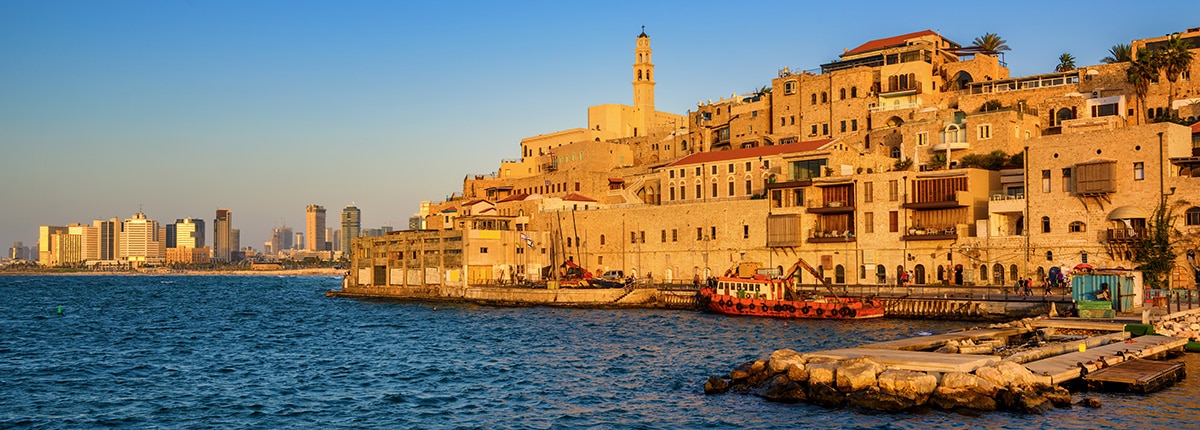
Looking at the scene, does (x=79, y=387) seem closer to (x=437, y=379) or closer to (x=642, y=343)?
(x=437, y=379)

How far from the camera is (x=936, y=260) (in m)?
59.9

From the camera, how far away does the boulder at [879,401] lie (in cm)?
2514

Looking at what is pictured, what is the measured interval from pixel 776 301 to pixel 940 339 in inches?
807

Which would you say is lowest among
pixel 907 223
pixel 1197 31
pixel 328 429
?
pixel 328 429

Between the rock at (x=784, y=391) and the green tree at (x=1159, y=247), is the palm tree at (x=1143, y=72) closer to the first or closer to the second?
the green tree at (x=1159, y=247)

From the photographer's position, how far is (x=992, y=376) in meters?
25.6

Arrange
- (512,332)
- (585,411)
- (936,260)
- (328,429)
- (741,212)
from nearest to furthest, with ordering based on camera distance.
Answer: (328,429) < (585,411) < (512,332) < (936,260) < (741,212)

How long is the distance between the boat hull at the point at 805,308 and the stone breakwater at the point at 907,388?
78.5 ft

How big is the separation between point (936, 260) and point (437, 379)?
3601cm

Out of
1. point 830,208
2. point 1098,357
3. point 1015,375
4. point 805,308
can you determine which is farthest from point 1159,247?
point 1015,375

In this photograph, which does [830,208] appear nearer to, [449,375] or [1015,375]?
[449,375]

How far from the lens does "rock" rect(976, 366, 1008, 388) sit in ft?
83.6

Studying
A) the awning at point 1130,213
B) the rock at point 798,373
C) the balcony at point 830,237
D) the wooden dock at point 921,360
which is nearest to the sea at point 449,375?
the rock at point 798,373

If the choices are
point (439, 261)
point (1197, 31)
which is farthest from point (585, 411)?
point (1197, 31)
